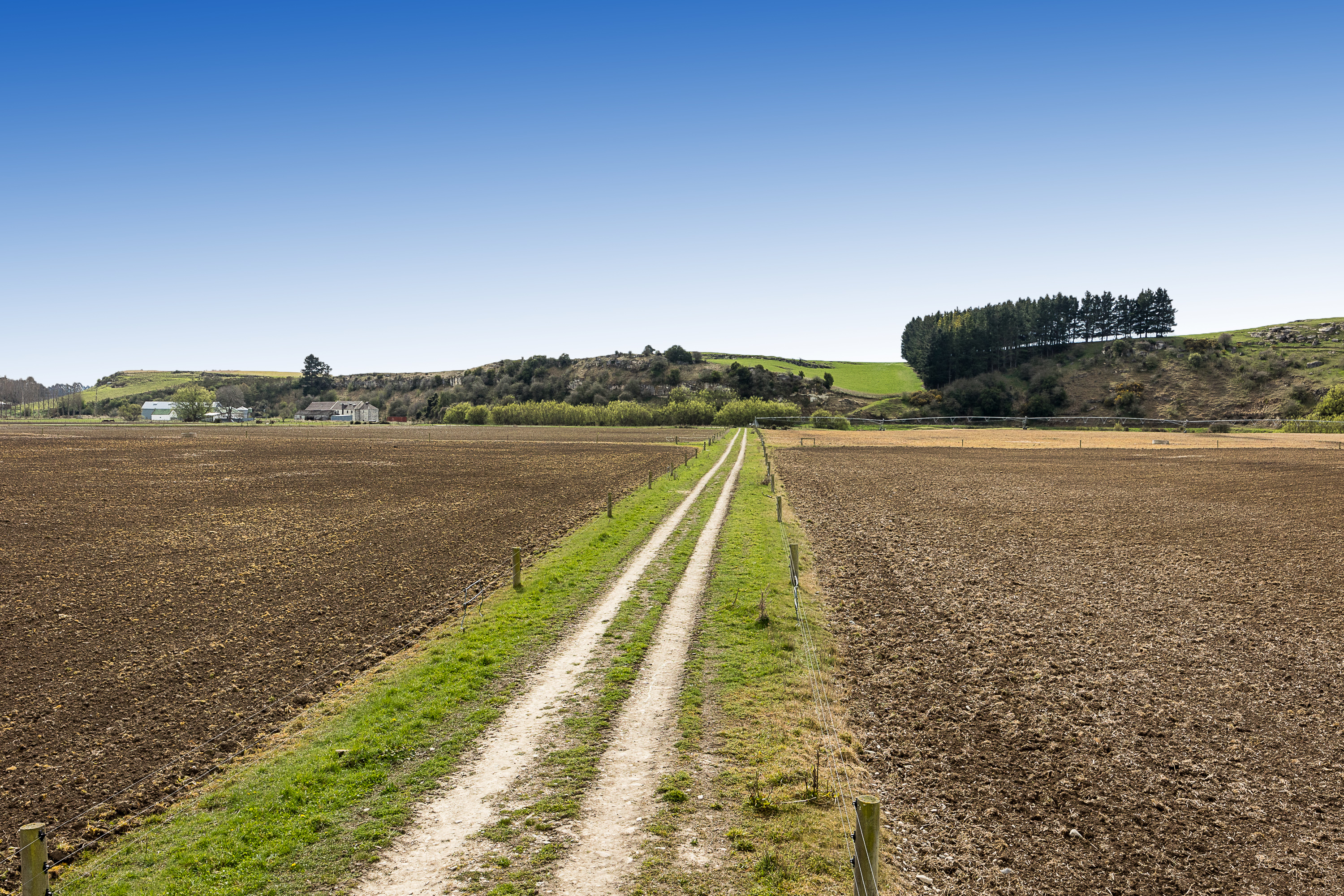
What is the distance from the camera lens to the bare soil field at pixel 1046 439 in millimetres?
89875

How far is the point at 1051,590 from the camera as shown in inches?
816

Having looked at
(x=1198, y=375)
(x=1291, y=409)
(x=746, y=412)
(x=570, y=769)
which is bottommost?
(x=570, y=769)

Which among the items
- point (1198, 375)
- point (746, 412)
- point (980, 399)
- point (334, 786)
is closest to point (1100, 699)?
point (334, 786)

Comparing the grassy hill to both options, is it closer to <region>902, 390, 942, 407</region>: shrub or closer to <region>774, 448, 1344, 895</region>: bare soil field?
<region>902, 390, 942, 407</region>: shrub

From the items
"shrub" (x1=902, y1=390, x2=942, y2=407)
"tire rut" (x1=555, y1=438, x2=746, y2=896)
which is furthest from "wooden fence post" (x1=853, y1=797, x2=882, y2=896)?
"shrub" (x1=902, y1=390, x2=942, y2=407)

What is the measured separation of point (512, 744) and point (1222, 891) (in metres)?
9.34

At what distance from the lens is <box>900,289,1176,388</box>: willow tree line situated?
600ft

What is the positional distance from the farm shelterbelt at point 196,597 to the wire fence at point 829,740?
9.12 meters

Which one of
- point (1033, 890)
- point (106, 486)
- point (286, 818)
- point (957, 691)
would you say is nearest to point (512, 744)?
point (286, 818)

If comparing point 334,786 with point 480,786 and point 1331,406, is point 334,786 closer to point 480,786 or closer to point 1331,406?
point 480,786

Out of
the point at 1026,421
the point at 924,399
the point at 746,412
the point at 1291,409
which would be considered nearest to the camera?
the point at 1291,409

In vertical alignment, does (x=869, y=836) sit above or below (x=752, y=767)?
above

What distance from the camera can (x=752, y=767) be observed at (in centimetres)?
1044

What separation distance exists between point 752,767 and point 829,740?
5.50 feet
